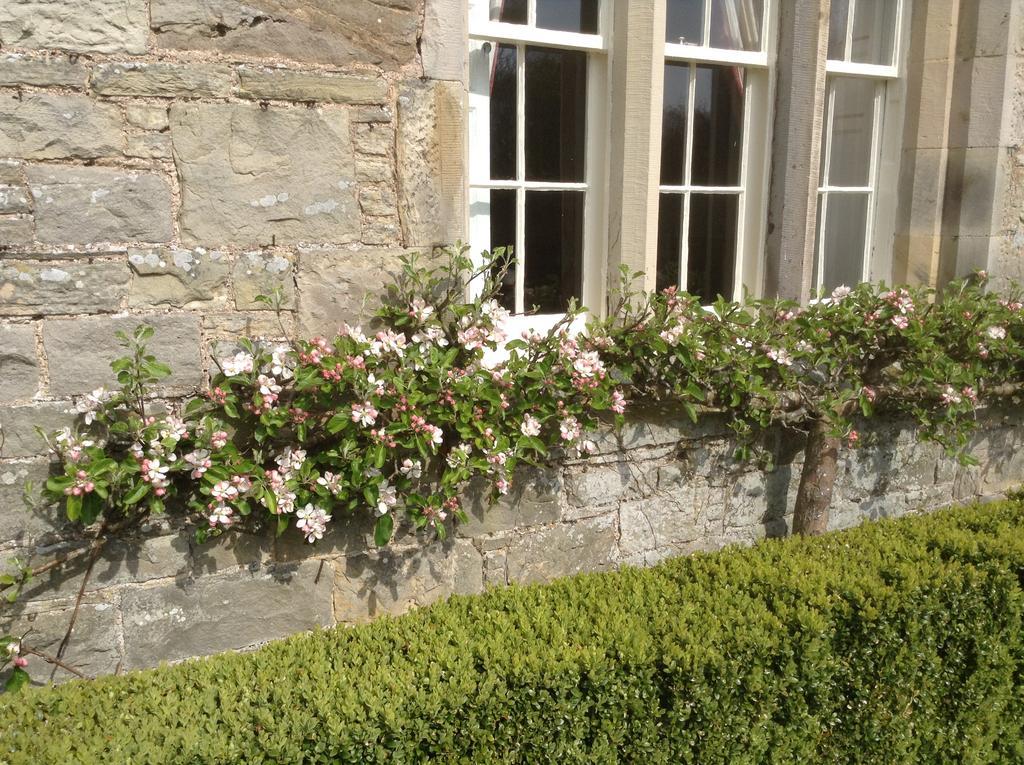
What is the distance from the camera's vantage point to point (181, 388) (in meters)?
2.61

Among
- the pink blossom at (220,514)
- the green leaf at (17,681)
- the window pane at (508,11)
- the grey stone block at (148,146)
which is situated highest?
the window pane at (508,11)

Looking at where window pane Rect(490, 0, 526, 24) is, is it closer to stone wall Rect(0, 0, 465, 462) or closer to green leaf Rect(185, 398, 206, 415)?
stone wall Rect(0, 0, 465, 462)

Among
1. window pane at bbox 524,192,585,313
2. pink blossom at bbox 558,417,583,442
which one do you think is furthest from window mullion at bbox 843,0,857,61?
pink blossom at bbox 558,417,583,442

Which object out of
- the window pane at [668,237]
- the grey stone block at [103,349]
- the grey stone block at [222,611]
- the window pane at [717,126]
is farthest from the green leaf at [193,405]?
the window pane at [717,126]

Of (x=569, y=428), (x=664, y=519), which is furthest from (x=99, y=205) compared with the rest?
(x=664, y=519)

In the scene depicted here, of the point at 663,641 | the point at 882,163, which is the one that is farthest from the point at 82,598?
the point at 882,163

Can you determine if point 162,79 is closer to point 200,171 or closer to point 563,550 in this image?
point 200,171

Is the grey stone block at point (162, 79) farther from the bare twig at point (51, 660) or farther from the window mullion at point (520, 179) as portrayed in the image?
the bare twig at point (51, 660)

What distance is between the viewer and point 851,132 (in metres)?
4.20

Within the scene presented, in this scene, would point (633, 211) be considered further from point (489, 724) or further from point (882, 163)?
point (489, 724)

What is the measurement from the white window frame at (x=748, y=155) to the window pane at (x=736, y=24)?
3cm

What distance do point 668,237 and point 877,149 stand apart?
146cm

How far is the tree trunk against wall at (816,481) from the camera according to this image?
3.68 m

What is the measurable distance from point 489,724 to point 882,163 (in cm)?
355
